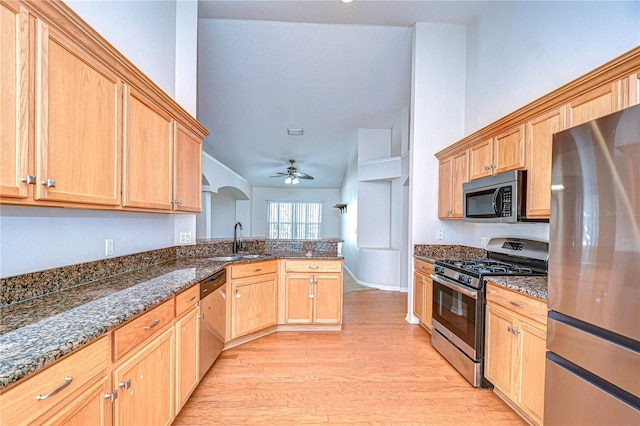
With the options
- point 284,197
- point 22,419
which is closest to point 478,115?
point 22,419

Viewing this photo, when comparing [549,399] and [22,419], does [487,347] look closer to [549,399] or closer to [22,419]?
[549,399]

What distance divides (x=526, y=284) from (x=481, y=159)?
1365 millimetres

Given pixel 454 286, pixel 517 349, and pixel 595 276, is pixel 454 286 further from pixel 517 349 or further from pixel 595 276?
pixel 595 276

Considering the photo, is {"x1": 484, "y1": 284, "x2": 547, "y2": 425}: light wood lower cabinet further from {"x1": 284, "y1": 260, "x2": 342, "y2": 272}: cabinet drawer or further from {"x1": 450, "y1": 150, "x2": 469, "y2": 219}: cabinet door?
{"x1": 284, "y1": 260, "x2": 342, "y2": 272}: cabinet drawer

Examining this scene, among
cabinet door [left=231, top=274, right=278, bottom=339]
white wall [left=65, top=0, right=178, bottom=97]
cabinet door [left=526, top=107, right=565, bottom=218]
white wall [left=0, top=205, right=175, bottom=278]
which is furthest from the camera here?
cabinet door [left=231, top=274, right=278, bottom=339]

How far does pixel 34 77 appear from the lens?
43.7 inches

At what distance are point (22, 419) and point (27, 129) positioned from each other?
100cm

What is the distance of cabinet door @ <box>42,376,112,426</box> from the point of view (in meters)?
0.90

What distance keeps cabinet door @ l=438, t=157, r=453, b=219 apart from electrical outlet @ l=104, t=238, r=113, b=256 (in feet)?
10.7

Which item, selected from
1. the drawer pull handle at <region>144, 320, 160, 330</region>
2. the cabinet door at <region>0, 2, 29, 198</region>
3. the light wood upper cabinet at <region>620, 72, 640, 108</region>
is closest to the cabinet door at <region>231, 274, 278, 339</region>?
the drawer pull handle at <region>144, 320, 160, 330</region>

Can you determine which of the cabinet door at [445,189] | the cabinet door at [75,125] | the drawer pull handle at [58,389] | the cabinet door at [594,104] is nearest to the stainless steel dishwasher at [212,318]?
the cabinet door at [75,125]

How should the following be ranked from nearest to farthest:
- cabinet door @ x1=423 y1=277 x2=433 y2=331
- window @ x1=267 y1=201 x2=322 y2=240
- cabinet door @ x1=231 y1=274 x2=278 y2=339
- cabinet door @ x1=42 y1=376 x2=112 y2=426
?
cabinet door @ x1=42 y1=376 x2=112 y2=426 → cabinet door @ x1=231 y1=274 x2=278 y2=339 → cabinet door @ x1=423 y1=277 x2=433 y2=331 → window @ x1=267 y1=201 x2=322 y2=240

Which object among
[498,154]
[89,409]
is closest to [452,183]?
[498,154]

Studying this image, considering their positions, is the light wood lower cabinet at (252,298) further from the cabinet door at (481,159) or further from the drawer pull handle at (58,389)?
the cabinet door at (481,159)
